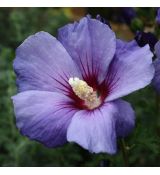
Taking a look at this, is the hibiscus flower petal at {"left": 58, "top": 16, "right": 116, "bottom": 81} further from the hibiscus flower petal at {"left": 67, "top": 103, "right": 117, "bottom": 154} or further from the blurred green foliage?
the blurred green foliage

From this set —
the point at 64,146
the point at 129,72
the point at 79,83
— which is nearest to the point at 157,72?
the point at 129,72

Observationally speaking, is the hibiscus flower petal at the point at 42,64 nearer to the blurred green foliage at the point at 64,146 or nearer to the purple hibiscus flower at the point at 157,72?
the purple hibiscus flower at the point at 157,72

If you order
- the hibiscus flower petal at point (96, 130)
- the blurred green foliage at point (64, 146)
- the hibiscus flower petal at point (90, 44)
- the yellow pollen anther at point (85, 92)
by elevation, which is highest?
the hibiscus flower petal at point (90, 44)

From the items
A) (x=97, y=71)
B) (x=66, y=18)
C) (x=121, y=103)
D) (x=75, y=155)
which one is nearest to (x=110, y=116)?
(x=121, y=103)

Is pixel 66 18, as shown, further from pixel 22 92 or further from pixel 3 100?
pixel 22 92

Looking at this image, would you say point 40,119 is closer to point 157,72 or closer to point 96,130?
point 96,130

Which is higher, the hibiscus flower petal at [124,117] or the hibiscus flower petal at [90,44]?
the hibiscus flower petal at [90,44]

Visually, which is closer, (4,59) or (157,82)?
(157,82)

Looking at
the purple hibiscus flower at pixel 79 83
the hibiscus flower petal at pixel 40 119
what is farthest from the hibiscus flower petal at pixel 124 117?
the hibiscus flower petal at pixel 40 119
